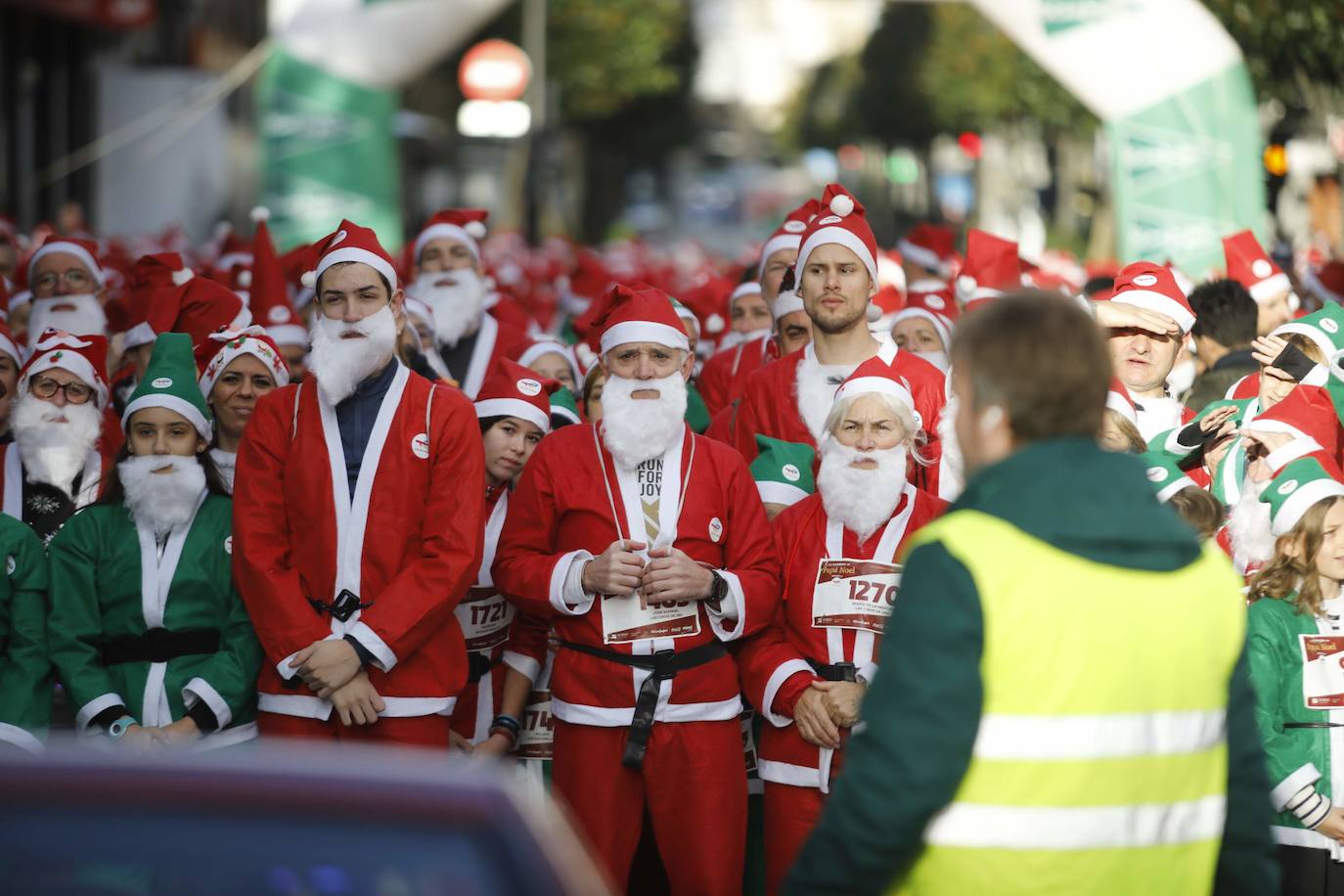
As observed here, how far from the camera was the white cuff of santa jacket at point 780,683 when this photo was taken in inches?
215

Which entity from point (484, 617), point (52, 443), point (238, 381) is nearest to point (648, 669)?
point (484, 617)

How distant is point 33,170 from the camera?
1195 inches

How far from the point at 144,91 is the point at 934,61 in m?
29.5

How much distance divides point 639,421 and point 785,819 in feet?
4.40

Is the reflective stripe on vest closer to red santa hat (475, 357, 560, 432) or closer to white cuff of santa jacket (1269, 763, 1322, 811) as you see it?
white cuff of santa jacket (1269, 763, 1322, 811)

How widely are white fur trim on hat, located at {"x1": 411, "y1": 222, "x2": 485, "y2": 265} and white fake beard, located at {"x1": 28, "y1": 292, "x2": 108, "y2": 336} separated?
178cm

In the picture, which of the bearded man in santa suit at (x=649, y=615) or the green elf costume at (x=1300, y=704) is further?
the bearded man in santa suit at (x=649, y=615)

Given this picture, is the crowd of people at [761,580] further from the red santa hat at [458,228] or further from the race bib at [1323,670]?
the red santa hat at [458,228]

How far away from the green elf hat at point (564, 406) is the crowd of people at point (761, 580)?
3 centimetres

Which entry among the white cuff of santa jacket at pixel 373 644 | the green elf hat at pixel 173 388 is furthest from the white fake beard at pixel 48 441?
the white cuff of santa jacket at pixel 373 644

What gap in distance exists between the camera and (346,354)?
5.67 m

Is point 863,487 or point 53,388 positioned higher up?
point 53,388

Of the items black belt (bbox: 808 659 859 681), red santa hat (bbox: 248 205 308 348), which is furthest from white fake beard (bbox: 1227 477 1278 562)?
red santa hat (bbox: 248 205 308 348)

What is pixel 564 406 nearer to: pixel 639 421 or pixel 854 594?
pixel 639 421
